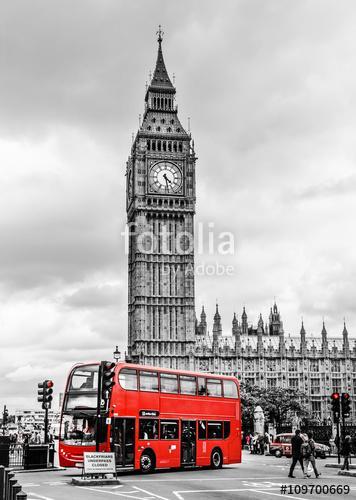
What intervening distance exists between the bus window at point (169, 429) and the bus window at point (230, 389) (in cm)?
344

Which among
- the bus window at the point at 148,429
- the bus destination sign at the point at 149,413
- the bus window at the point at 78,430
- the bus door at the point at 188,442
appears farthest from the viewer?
the bus door at the point at 188,442

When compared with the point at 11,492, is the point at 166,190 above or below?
above

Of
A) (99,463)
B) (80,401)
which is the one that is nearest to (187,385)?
(80,401)

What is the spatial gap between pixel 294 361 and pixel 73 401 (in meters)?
97.9

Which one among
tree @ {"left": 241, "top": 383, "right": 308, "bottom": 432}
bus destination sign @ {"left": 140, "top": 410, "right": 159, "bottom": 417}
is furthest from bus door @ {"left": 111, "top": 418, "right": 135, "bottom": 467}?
tree @ {"left": 241, "top": 383, "right": 308, "bottom": 432}

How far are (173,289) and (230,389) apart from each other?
76.4 metres

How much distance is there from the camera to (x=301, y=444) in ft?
90.4

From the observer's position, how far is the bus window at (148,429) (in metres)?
28.8

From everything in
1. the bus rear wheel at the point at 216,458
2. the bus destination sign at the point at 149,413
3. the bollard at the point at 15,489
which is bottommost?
the bus rear wheel at the point at 216,458

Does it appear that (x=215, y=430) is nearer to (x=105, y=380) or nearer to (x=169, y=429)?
(x=169, y=429)

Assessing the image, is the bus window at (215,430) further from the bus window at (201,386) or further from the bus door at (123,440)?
the bus door at (123,440)

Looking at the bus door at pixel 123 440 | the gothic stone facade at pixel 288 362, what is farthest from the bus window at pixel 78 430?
the gothic stone facade at pixel 288 362

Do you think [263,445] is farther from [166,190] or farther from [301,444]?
[166,190]

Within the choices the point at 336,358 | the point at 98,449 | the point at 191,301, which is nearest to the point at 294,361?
the point at 336,358
